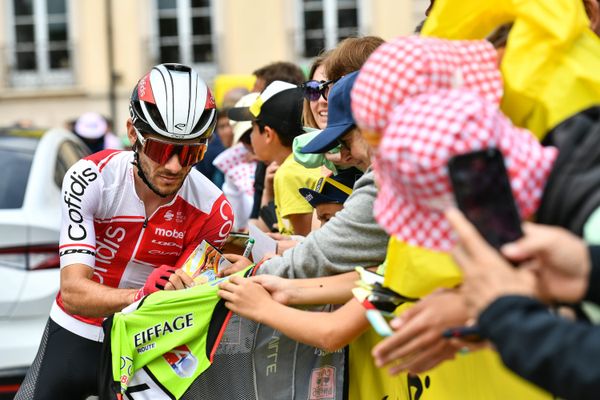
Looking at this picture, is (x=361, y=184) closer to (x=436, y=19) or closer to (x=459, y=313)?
(x=436, y=19)

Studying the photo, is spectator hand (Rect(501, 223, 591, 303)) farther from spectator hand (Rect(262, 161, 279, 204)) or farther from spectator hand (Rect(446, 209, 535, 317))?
spectator hand (Rect(262, 161, 279, 204))

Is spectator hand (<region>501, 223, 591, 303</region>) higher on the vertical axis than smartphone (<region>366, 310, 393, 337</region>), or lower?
higher

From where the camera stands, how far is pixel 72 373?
4.07 meters

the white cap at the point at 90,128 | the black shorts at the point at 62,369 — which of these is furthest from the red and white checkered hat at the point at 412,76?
the white cap at the point at 90,128

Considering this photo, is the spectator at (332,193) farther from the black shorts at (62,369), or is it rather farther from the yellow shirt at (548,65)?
the yellow shirt at (548,65)

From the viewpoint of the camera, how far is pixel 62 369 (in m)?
4.05

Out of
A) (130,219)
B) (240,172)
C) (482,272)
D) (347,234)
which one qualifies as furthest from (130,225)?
(240,172)

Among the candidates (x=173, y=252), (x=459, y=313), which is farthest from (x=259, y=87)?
(x=459, y=313)

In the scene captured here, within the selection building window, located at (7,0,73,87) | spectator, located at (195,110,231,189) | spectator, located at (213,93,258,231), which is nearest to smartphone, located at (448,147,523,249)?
spectator, located at (213,93,258,231)

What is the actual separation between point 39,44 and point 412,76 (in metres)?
24.0

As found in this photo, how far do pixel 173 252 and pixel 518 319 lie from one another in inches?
102

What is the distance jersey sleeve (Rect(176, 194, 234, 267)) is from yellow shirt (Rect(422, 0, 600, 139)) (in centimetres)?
203

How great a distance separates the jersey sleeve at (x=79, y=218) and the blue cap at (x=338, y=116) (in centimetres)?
108

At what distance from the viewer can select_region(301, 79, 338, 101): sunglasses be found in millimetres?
4301
